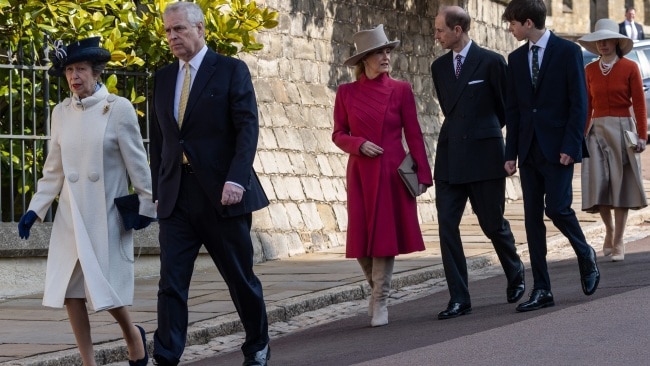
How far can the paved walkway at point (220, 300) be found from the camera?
Result: 27.4 ft

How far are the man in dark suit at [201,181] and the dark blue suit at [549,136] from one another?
7.21 ft

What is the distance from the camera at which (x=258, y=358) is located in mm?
7414

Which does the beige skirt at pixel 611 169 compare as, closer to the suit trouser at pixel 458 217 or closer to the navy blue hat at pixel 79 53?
the suit trouser at pixel 458 217

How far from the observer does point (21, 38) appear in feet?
37.3

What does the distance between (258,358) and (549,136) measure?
2.51 m

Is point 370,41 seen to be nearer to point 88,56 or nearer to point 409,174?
point 409,174

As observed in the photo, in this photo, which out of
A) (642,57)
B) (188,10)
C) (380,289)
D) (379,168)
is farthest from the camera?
(642,57)

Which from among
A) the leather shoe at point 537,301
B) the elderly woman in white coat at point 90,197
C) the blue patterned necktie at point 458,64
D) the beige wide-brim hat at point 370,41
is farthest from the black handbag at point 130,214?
the blue patterned necktie at point 458,64

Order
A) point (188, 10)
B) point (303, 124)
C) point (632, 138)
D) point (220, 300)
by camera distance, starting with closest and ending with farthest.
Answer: point (188, 10)
point (220, 300)
point (632, 138)
point (303, 124)

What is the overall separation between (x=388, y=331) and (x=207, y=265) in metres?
3.86

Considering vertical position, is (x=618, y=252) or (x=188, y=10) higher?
(x=188, y=10)

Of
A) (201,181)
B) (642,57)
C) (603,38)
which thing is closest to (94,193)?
(201,181)

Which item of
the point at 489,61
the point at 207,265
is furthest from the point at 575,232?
the point at 207,265

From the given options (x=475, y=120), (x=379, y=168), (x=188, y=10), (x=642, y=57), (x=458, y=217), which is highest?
(x=642, y=57)
